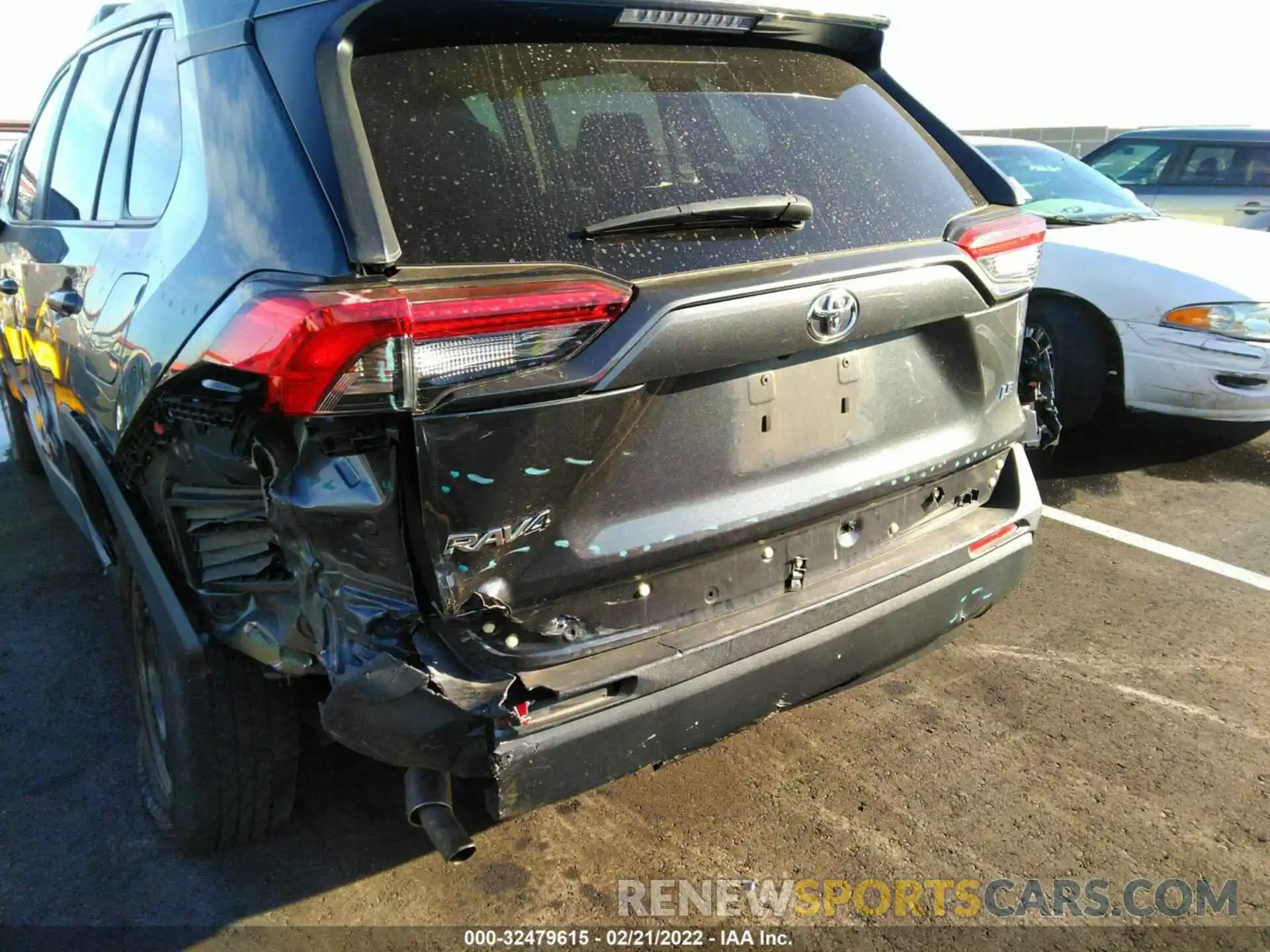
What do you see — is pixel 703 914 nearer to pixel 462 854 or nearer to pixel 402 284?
pixel 462 854

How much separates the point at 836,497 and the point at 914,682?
1.33 m

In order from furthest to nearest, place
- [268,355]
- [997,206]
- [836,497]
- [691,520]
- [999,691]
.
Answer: [999,691]
[997,206]
[836,497]
[691,520]
[268,355]

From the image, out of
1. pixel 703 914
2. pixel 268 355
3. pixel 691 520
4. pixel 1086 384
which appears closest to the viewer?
pixel 268 355

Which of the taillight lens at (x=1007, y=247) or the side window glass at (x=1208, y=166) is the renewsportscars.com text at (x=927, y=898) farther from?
the side window glass at (x=1208, y=166)

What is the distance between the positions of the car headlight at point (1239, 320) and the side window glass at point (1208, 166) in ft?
17.3

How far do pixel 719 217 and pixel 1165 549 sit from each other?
3157 mm

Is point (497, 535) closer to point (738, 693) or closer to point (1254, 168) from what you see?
point (738, 693)

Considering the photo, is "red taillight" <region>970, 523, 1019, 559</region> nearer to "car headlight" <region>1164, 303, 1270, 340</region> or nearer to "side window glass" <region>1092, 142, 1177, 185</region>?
"car headlight" <region>1164, 303, 1270, 340</region>

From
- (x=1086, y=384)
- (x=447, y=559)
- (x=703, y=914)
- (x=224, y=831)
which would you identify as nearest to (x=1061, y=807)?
(x=703, y=914)

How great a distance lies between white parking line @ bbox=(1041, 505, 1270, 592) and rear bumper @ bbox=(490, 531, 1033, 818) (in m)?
1.82

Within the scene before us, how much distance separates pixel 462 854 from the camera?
1865 millimetres

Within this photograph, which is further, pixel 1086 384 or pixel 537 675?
pixel 1086 384

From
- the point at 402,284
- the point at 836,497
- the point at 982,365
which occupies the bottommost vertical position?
the point at 836,497

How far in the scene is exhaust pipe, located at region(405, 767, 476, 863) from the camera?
73.3 inches
